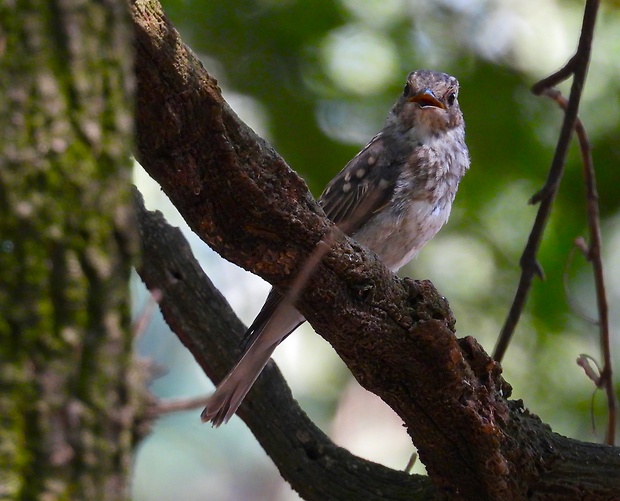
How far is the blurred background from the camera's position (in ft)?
19.3

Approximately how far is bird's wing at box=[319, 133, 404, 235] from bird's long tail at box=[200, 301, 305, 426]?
0.62 m

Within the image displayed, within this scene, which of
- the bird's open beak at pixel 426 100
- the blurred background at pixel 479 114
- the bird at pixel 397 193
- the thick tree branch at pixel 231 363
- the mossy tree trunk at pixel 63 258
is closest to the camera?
the mossy tree trunk at pixel 63 258

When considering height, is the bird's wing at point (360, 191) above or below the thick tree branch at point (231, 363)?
above

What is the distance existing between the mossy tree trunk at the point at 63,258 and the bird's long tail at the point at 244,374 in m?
2.15

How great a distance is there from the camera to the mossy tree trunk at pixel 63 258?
1.28m

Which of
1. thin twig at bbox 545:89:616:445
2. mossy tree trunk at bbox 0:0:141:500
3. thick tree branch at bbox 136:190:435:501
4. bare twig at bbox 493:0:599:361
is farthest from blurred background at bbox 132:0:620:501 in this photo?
mossy tree trunk at bbox 0:0:141:500

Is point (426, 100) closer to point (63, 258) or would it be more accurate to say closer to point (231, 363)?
point (231, 363)

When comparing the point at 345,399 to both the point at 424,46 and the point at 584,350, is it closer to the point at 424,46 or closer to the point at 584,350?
the point at 584,350

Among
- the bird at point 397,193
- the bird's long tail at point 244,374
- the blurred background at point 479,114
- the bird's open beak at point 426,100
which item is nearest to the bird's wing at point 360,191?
the bird at point 397,193

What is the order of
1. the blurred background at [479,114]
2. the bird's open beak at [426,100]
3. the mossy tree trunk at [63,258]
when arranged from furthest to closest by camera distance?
the blurred background at [479,114] → the bird's open beak at [426,100] → the mossy tree trunk at [63,258]

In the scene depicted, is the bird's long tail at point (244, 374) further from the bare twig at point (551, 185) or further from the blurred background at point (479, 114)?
the blurred background at point (479, 114)

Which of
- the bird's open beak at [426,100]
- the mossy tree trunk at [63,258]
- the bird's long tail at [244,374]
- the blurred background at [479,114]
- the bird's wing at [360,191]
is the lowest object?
the mossy tree trunk at [63,258]

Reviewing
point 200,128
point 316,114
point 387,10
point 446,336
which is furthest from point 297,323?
point 387,10

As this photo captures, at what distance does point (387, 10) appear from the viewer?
5887 millimetres
